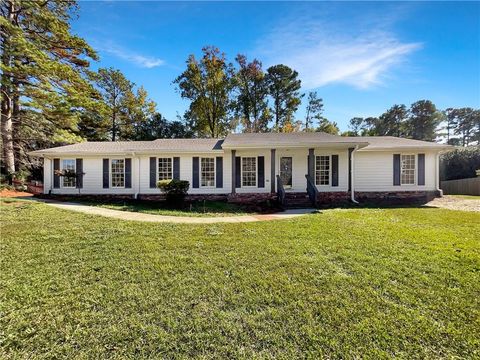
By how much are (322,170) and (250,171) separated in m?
3.84

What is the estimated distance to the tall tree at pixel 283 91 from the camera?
29.2 meters

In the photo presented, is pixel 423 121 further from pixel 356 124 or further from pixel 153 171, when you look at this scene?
pixel 153 171

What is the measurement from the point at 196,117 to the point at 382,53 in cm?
2301

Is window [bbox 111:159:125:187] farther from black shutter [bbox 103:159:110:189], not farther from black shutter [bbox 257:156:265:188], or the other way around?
black shutter [bbox 257:156:265:188]

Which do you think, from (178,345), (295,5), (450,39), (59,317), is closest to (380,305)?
(178,345)

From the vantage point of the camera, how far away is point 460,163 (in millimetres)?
19859

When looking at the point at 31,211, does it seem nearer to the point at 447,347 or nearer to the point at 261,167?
the point at 261,167

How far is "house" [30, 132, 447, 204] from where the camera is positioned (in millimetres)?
12242

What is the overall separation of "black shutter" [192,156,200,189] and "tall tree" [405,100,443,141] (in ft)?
142

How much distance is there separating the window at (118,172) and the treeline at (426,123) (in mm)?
33808

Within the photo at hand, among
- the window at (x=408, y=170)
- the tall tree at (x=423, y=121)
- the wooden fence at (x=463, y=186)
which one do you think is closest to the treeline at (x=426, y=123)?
the tall tree at (x=423, y=121)

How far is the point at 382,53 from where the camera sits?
8938 millimetres

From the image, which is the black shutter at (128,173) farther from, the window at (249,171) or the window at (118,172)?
the window at (249,171)

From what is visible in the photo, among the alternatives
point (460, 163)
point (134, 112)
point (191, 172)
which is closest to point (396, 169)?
point (191, 172)
